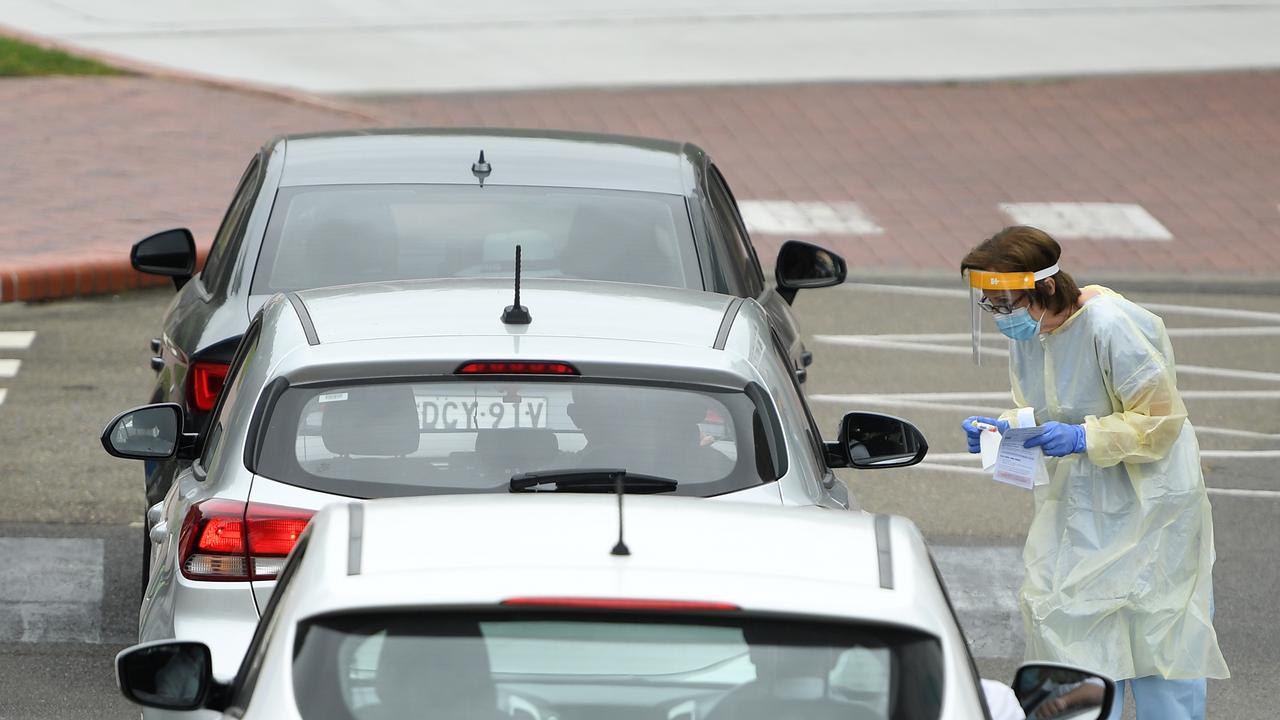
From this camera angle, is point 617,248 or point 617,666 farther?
point 617,248

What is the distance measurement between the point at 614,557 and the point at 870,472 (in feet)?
21.6

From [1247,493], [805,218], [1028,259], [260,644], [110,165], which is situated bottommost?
[1247,493]

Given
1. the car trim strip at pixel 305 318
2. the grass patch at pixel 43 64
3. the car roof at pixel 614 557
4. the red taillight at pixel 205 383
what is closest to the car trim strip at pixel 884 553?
the car roof at pixel 614 557

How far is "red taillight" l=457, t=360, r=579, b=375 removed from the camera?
4.83 meters

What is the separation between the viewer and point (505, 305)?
17.2ft

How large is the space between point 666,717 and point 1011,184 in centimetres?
1438

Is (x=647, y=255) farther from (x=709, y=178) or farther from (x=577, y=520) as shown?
(x=577, y=520)

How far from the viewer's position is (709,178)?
26.4 feet

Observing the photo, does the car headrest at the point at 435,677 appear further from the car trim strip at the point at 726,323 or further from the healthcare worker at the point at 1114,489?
the healthcare worker at the point at 1114,489

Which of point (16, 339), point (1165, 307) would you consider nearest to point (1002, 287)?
point (16, 339)

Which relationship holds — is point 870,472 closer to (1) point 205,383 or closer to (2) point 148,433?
(1) point 205,383

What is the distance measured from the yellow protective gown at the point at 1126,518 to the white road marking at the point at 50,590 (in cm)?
355

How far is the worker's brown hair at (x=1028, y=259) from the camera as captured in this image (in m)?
5.54

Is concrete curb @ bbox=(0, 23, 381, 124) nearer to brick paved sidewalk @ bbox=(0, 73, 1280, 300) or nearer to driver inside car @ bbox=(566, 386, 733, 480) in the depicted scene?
brick paved sidewalk @ bbox=(0, 73, 1280, 300)
